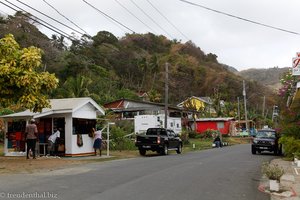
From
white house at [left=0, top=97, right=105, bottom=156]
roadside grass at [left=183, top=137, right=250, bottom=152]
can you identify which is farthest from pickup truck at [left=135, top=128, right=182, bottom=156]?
roadside grass at [left=183, top=137, right=250, bottom=152]

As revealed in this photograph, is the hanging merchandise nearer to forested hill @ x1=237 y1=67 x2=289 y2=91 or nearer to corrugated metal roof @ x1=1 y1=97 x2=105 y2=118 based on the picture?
corrugated metal roof @ x1=1 y1=97 x2=105 y2=118

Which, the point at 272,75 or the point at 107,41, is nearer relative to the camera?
the point at 107,41

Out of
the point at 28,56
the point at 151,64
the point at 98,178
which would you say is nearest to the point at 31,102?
the point at 28,56

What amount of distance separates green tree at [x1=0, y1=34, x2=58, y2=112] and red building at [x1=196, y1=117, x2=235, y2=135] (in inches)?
1945

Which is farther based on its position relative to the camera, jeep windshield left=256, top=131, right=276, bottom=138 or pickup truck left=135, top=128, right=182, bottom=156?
jeep windshield left=256, top=131, right=276, bottom=138

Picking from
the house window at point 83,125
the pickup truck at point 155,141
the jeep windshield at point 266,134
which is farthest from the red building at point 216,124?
the house window at point 83,125

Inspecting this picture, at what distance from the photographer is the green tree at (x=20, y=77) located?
18.3m

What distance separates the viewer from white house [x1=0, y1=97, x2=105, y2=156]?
950 inches

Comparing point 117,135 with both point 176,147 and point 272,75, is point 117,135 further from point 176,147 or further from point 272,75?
point 272,75

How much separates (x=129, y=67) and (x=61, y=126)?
63743 mm

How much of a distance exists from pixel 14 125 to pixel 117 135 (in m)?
9.12

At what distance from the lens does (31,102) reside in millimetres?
18609

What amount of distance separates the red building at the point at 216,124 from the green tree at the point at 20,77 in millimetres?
49405

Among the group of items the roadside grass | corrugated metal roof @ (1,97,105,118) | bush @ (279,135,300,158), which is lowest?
→ the roadside grass
